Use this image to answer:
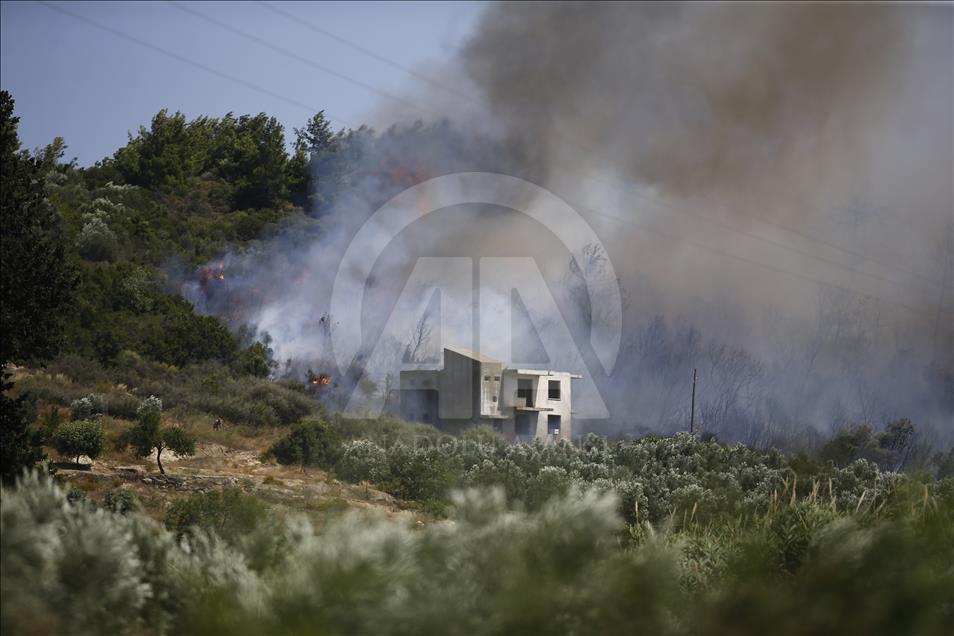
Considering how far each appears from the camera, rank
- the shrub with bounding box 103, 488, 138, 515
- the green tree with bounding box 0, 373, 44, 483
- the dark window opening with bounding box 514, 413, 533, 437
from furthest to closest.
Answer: the dark window opening with bounding box 514, 413, 533, 437 → the shrub with bounding box 103, 488, 138, 515 → the green tree with bounding box 0, 373, 44, 483

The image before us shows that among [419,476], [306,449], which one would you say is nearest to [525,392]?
[306,449]

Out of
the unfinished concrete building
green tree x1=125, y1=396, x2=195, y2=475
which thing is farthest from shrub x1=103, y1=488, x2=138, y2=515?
the unfinished concrete building

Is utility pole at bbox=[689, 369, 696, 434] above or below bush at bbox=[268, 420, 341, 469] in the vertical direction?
above

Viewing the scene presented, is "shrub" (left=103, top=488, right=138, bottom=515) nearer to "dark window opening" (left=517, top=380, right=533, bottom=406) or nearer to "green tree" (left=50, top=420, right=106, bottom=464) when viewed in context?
"green tree" (left=50, top=420, right=106, bottom=464)

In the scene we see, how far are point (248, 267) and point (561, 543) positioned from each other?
39.7 metres

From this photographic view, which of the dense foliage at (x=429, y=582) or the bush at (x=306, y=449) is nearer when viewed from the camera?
the dense foliage at (x=429, y=582)

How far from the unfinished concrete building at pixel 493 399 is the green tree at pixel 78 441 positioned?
13021 millimetres

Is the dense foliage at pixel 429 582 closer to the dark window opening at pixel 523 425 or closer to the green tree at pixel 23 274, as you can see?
the green tree at pixel 23 274

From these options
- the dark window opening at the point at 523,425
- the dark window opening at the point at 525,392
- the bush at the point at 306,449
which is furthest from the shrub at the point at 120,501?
the dark window opening at the point at 523,425

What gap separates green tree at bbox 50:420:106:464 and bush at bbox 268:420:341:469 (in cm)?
493

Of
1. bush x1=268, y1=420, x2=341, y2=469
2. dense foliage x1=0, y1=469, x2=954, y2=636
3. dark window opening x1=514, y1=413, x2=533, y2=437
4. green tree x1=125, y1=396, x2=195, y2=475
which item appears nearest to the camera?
dense foliage x1=0, y1=469, x2=954, y2=636

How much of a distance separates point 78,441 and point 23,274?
32.6 ft

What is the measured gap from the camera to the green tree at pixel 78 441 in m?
24.4

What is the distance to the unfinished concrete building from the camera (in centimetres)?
3541
